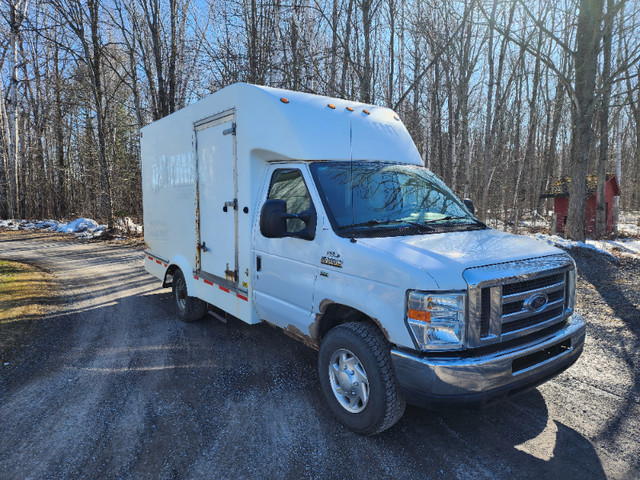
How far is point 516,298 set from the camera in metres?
2.90

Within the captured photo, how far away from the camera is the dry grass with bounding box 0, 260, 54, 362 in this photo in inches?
212

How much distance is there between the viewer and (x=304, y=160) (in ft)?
12.7

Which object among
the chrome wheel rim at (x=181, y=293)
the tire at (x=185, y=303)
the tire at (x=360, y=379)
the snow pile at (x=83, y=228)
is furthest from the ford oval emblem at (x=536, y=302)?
the snow pile at (x=83, y=228)

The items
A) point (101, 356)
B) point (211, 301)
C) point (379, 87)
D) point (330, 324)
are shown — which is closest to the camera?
point (330, 324)

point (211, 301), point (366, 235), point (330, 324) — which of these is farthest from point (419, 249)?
point (211, 301)

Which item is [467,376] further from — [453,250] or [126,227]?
[126,227]

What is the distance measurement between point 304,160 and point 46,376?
3.56 metres

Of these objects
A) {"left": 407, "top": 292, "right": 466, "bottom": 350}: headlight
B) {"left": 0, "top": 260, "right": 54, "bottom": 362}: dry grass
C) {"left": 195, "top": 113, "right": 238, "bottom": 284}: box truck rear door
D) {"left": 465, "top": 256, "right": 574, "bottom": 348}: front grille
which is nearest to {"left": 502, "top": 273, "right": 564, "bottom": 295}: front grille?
{"left": 465, "top": 256, "right": 574, "bottom": 348}: front grille

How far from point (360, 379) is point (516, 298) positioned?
132 centimetres

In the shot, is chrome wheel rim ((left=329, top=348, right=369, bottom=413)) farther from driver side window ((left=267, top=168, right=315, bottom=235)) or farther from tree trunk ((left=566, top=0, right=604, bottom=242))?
tree trunk ((left=566, top=0, right=604, bottom=242))

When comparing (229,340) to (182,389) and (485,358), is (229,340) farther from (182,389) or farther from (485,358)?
(485,358)

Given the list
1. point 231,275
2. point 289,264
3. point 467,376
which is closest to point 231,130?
point 231,275

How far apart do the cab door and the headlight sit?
3.69ft

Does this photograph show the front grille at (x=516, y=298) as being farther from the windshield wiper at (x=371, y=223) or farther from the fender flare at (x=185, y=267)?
the fender flare at (x=185, y=267)
